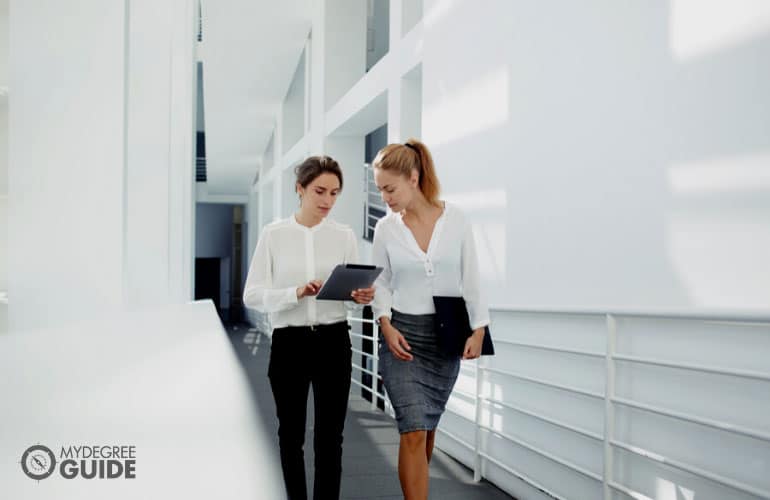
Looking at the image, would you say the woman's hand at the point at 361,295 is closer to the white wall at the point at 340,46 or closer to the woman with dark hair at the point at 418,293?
the woman with dark hair at the point at 418,293

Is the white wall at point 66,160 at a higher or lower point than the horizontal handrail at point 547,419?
higher

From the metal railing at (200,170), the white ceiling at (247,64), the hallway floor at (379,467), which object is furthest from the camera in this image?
the metal railing at (200,170)

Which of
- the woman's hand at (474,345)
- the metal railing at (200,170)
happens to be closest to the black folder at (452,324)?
the woman's hand at (474,345)

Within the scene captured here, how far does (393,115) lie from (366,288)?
2.94m

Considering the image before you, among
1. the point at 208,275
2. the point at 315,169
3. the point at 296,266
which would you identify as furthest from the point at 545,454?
the point at 208,275

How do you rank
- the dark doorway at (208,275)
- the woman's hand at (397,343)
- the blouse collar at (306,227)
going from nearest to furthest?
the woman's hand at (397,343), the blouse collar at (306,227), the dark doorway at (208,275)

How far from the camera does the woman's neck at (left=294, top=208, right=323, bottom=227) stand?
6.53 ft

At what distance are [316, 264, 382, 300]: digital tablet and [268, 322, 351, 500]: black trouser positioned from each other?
0.17 m

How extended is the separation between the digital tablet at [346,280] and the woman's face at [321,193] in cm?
25

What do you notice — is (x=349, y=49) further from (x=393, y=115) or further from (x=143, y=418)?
(x=143, y=418)

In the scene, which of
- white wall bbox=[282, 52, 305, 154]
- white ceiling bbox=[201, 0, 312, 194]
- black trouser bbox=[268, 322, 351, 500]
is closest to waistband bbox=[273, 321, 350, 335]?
black trouser bbox=[268, 322, 351, 500]

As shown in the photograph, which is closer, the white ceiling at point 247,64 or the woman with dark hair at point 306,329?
the woman with dark hair at point 306,329

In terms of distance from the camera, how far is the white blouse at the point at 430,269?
6.17 ft

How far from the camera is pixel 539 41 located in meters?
2.55
